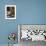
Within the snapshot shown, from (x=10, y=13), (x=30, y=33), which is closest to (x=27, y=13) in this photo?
(x=10, y=13)

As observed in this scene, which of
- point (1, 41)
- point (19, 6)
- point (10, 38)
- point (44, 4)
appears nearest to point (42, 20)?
point (44, 4)

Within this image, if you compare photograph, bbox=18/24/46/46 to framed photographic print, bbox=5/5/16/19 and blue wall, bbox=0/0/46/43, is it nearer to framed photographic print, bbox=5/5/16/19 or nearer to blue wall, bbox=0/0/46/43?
blue wall, bbox=0/0/46/43

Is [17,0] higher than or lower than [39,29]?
higher

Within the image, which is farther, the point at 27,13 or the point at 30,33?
the point at 27,13

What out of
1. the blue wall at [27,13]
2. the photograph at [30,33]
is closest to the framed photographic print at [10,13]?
the blue wall at [27,13]

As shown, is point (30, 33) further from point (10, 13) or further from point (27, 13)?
point (10, 13)

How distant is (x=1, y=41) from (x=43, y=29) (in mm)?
1310

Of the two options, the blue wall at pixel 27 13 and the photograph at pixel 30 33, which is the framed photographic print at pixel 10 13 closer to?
the blue wall at pixel 27 13

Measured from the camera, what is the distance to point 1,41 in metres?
3.85

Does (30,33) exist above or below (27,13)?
below

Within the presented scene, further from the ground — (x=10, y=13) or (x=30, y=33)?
(x=10, y=13)

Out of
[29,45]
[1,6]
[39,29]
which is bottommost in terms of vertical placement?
Answer: [29,45]

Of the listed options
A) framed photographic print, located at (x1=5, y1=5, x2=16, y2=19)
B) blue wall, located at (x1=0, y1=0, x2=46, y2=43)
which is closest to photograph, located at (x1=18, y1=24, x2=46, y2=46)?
blue wall, located at (x1=0, y1=0, x2=46, y2=43)

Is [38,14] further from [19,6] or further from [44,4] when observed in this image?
[19,6]
